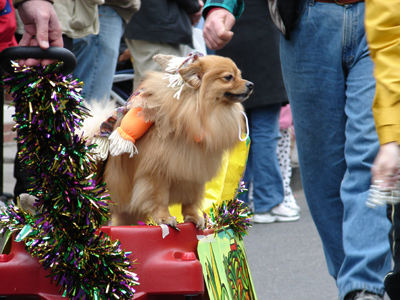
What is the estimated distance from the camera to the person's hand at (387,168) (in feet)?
4.26

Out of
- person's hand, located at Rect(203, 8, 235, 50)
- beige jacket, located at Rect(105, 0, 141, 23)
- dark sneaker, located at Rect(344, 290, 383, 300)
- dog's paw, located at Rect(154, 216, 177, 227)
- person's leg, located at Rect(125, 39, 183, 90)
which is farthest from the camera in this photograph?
person's leg, located at Rect(125, 39, 183, 90)

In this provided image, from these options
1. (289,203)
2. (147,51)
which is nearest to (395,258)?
(147,51)

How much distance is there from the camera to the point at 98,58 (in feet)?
12.0

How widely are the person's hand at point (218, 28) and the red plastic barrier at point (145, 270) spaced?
823mm

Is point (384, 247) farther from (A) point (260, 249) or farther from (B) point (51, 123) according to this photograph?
(A) point (260, 249)

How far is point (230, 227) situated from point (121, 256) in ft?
2.09

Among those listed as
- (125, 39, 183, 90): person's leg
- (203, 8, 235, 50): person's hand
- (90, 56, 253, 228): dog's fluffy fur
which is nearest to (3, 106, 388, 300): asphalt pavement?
(90, 56, 253, 228): dog's fluffy fur

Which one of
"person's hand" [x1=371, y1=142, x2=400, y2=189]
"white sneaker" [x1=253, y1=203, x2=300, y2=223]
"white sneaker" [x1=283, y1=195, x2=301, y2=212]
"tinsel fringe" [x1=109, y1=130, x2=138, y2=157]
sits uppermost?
"person's hand" [x1=371, y1=142, x2=400, y2=189]

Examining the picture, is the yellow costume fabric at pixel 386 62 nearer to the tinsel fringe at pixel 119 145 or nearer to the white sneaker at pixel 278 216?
the tinsel fringe at pixel 119 145

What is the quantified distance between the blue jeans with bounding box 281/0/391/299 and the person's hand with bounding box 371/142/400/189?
74 cm

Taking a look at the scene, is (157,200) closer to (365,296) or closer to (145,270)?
(145,270)

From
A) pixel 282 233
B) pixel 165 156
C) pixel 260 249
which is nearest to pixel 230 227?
pixel 165 156

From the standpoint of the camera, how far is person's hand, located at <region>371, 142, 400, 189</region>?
1300 mm

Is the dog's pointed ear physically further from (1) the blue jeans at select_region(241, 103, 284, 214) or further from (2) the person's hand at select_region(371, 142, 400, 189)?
(1) the blue jeans at select_region(241, 103, 284, 214)
